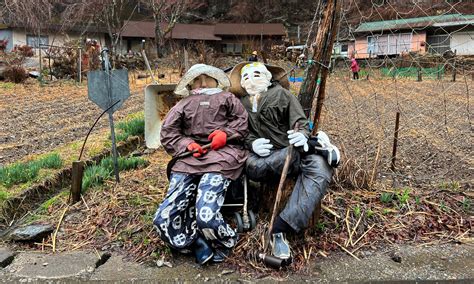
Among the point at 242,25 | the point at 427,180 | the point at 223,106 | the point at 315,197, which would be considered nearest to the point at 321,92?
the point at 223,106

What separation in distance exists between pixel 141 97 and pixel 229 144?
9.10 m

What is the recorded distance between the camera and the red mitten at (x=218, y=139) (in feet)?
8.59

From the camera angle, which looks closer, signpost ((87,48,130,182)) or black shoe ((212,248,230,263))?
black shoe ((212,248,230,263))

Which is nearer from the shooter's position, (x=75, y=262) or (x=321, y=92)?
(x=75, y=262)

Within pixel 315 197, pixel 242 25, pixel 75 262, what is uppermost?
pixel 242 25

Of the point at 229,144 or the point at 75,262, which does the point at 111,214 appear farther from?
the point at 229,144

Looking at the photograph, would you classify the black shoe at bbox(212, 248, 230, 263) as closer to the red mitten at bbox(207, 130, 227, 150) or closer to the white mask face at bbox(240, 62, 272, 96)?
the red mitten at bbox(207, 130, 227, 150)

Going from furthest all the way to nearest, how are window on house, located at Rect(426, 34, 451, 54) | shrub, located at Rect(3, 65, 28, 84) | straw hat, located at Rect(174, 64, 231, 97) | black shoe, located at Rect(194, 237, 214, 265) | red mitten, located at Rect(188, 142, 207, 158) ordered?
shrub, located at Rect(3, 65, 28, 84) < window on house, located at Rect(426, 34, 451, 54) < straw hat, located at Rect(174, 64, 231, 97) < red mitten, located at Rect(188, 142, 207, 158) < black shoe, located at Rect(194, 237, 214, 265)

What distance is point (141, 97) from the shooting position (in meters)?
11.4

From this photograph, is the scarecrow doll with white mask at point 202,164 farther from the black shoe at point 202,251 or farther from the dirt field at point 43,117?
the dirt field at point 43,117

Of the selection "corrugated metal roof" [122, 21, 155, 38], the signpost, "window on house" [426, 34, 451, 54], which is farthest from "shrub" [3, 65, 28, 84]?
"corrugated metal roof" [122, 21, 155, 38]

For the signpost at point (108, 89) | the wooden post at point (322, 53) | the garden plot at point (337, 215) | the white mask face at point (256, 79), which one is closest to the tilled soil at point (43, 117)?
the signpost at point (108, 89)

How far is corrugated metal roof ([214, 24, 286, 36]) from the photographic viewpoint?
32.9m

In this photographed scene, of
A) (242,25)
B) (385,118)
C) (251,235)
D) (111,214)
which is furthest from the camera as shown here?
(242,25)
